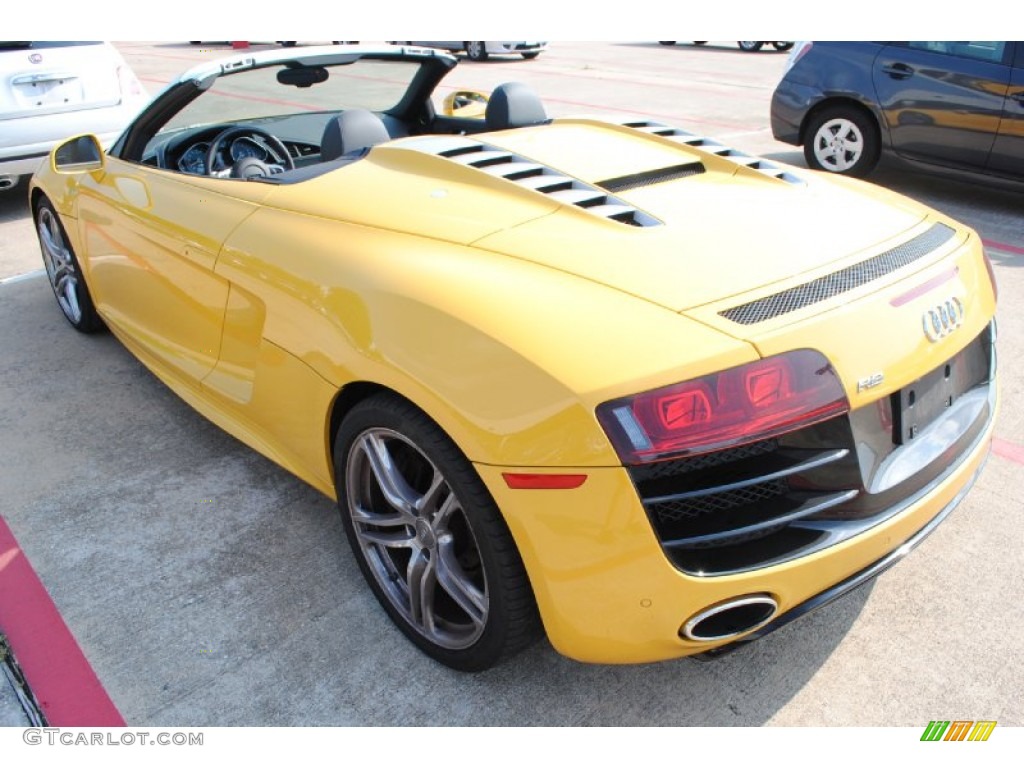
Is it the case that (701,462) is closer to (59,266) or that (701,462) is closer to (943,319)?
(943,319)

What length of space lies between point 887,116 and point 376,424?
19.5ft

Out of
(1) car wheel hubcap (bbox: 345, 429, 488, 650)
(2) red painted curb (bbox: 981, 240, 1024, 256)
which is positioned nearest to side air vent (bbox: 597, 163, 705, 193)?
(1) car wheel hubcap (bbox: 345, 429, 488, 650)

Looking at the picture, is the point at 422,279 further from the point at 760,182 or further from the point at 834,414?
the point at 760,182

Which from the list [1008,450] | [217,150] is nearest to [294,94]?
[217,150]

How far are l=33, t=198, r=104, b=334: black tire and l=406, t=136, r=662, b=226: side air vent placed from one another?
2.26 metres

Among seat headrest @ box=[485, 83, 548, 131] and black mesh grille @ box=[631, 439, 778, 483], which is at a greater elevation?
seat headrest @ box=[485, 83, 548, 131]

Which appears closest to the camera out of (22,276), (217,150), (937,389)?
(937,389)

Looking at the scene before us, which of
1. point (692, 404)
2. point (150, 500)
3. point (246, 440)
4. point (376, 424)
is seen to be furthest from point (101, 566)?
point (692, 404)

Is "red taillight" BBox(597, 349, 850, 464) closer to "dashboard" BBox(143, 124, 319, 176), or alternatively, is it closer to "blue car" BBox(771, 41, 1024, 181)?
"dashboard" BBox(143, 124, 319, 176)

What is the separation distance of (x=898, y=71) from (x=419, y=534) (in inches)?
236

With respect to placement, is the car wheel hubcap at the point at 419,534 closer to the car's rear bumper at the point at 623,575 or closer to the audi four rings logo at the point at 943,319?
the car's rear bumper at the point at 623,575

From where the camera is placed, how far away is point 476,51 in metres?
18.1

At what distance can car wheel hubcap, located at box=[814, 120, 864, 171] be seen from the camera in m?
7.02

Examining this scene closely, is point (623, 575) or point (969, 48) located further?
point (969, 48)
